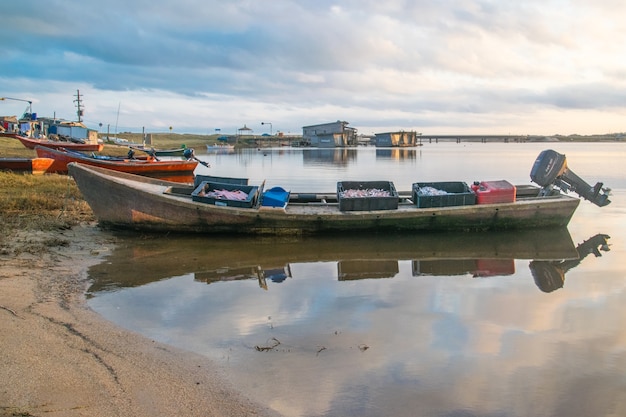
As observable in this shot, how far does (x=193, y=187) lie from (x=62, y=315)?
7379 millimetres

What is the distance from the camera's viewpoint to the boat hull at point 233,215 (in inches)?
477

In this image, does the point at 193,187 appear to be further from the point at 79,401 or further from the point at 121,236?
the point at 79,401

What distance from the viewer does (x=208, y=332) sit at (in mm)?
6445

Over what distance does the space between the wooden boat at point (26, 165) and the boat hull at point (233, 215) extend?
38.1ft

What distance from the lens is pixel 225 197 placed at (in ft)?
41.7

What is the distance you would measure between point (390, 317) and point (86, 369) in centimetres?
A: 411

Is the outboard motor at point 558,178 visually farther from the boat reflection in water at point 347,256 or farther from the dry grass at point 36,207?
the dry grass at point 36,207

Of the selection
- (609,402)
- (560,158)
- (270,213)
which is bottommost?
(609,402)

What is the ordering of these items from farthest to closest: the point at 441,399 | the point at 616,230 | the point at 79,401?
the point at 616,230
the point at 441,399
the point at 79,401

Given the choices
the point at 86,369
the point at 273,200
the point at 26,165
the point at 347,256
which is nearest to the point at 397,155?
the point at 26,165

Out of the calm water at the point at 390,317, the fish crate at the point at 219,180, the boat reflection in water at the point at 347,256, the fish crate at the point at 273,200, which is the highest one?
the fish crate at the point at 219,180

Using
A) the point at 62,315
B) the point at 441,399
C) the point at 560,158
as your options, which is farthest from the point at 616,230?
the point at 62,315

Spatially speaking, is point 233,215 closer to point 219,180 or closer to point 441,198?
point 219,180

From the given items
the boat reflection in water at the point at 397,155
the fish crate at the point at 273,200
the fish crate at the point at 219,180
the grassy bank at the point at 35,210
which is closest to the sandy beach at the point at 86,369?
the grassy bank at the point at 35,210
